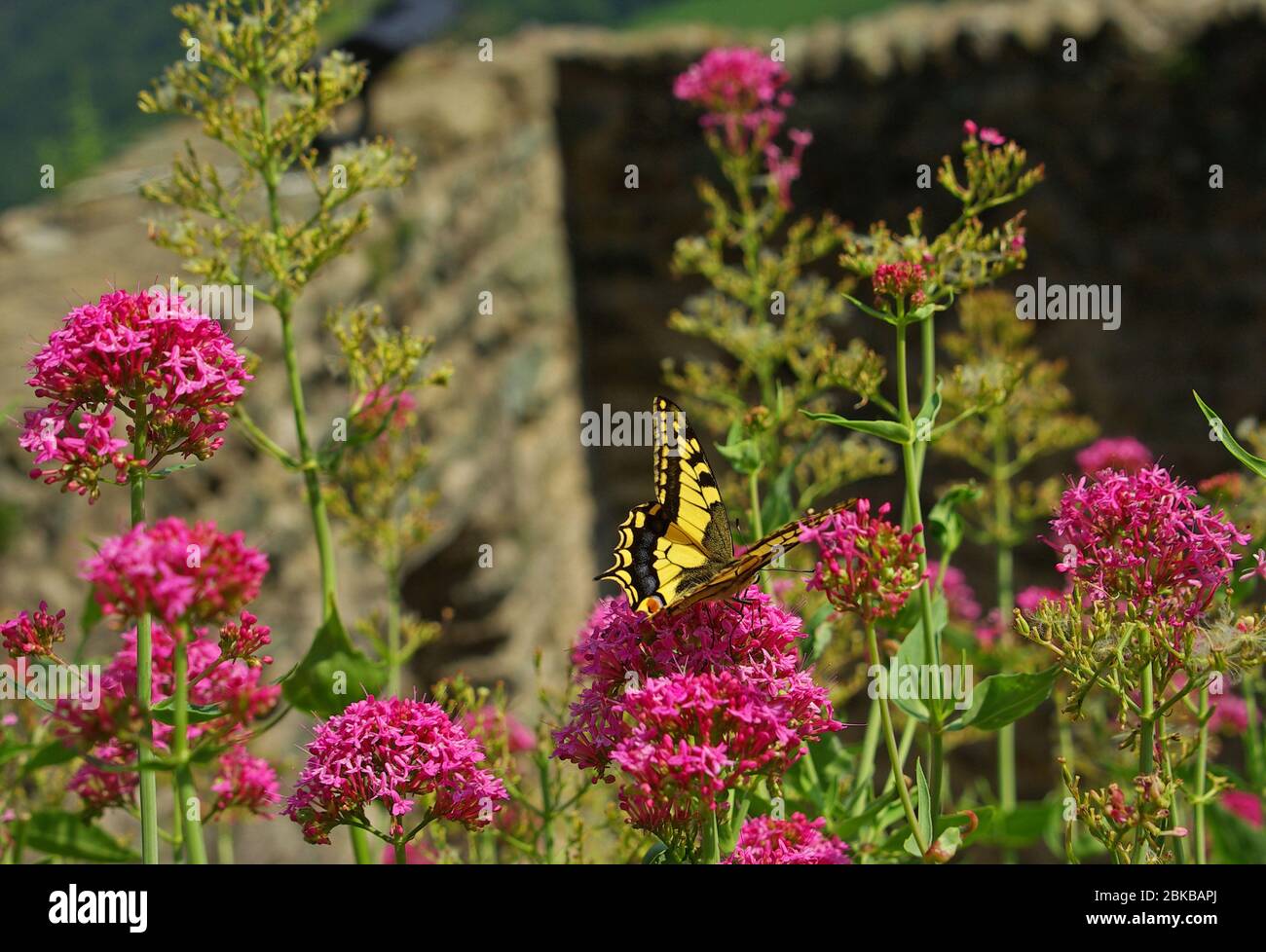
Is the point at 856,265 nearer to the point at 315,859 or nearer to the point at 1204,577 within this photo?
the point at 1204,577

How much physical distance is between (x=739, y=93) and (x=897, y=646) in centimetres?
144

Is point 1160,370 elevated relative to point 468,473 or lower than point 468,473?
elevated

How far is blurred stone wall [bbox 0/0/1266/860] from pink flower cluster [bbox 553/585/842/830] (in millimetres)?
4141

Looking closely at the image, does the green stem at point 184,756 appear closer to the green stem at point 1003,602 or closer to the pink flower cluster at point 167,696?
the pink flower cluster at point 167,696

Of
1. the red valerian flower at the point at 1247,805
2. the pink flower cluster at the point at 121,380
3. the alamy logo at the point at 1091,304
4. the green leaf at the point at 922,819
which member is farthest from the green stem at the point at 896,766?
the alamy logo at the point at 1091,304

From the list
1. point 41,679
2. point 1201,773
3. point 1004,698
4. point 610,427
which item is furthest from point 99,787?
point 610,427

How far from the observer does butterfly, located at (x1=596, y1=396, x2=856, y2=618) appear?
1.54m

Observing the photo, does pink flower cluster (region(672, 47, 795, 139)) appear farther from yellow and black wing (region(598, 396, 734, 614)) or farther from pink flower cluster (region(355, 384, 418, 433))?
yellow and black wing (region(598, 396, 734, 614))

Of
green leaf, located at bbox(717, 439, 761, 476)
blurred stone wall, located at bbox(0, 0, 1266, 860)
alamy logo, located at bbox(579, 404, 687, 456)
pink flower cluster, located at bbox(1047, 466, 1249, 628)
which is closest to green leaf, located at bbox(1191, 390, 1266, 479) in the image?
pink flower cluster, located at bbox(1047, 466, 1249, 628)

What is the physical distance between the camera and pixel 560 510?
7.31 m

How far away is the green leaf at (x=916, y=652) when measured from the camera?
5.02 feet

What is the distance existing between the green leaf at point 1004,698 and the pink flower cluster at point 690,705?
0.81 ft
